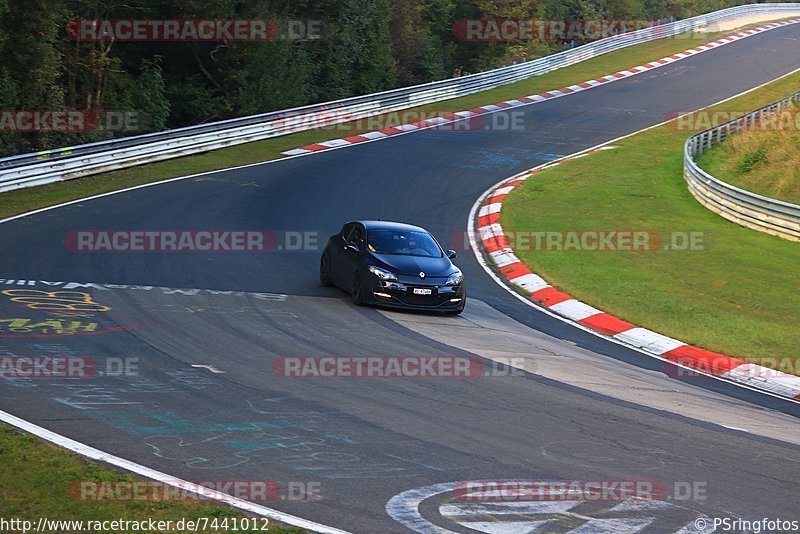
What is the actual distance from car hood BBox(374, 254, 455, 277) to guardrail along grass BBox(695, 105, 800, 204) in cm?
1269

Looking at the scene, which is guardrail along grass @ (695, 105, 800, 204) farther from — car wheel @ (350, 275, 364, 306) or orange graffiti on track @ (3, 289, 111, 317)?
orange graffiti on track @ (3, 289, 111, 317)

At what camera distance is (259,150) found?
3206 cm

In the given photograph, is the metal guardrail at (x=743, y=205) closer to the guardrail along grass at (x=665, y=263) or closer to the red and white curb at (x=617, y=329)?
the guardrail along grass at (x=665, y=263)

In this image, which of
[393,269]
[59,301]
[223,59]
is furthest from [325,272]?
[223,59]

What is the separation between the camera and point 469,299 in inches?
704

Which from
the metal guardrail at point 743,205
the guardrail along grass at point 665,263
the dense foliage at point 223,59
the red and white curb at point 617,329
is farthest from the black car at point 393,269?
the dense foliage at point 223,59

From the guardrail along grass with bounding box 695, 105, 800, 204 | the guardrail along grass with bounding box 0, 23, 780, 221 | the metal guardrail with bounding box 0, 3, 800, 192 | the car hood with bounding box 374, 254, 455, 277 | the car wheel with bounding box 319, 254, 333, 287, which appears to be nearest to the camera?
the car hood with bounding box 374, 254, 455, 277

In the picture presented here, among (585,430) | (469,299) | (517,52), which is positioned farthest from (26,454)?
(517,52)

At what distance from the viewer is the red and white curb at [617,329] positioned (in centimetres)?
1409

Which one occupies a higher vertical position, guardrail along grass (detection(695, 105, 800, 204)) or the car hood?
guardrail along grass (detection(695, 105, 800, 204))

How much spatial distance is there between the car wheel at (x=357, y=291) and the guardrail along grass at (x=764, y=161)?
13968 mm

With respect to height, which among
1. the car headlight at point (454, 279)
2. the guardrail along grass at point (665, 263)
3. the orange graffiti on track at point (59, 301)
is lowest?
the guardrail along grass at point (665, 263)

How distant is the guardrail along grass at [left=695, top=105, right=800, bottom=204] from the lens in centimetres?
2688

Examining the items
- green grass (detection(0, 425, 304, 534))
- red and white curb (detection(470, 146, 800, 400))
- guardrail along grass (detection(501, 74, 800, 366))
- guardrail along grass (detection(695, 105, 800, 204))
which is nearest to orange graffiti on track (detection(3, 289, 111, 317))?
green grass (detection(0, 425, 304, 534))
